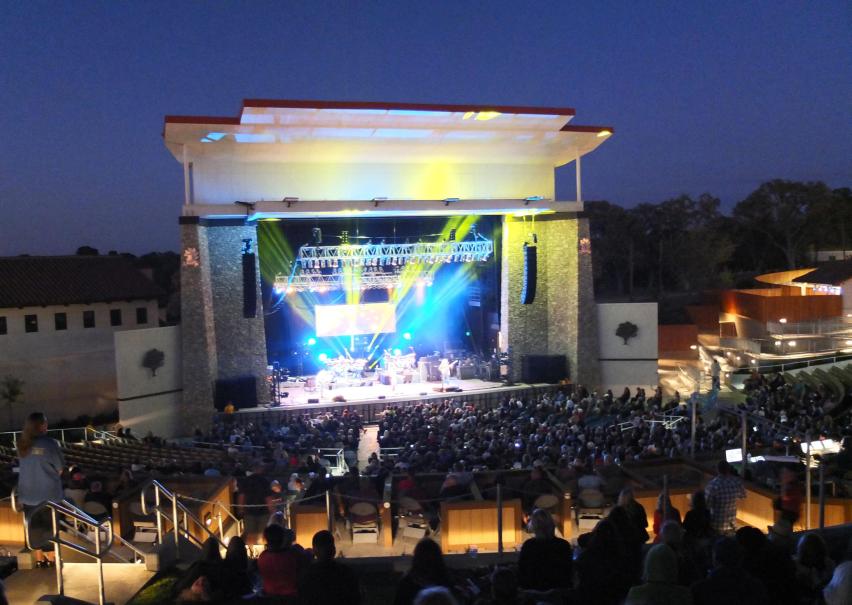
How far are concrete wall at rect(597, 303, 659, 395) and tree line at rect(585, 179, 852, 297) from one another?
706 inches

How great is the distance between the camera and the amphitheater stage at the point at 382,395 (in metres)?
16.8

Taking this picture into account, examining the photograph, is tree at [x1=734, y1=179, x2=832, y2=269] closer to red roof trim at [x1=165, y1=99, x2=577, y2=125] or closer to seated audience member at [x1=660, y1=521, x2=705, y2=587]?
red roof trim at [x1=165, y1=99, x2=577, y2=125]

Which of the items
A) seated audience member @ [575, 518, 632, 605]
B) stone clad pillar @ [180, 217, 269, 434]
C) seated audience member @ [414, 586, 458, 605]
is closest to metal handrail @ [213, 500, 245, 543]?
seated audience member @ [575, 518, 632, 605]

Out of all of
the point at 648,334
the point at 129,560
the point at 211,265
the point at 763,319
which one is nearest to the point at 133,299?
the point at 211,265

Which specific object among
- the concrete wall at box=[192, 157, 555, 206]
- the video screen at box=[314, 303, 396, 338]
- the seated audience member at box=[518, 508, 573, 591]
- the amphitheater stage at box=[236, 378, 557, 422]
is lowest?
the amphitheater stage at box=[236, 378, 557, 422]

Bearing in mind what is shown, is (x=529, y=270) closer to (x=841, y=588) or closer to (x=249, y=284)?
(x=249, y=284)

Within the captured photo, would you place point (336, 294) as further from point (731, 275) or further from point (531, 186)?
point (731, 275)

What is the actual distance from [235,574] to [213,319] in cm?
1430

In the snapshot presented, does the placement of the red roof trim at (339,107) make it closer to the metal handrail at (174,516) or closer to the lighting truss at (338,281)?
the lighting truss at (338,281)

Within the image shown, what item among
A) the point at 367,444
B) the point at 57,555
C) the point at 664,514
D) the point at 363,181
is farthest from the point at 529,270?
the point at 57,555

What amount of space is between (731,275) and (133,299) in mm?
31410

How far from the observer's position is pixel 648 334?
64.1 feet

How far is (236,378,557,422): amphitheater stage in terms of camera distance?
1684 centimetres

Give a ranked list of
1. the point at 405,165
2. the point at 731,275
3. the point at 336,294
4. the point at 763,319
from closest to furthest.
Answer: the point at 405,165 → the point at 336,294 → the point at 763,319 → the point at 731,275
